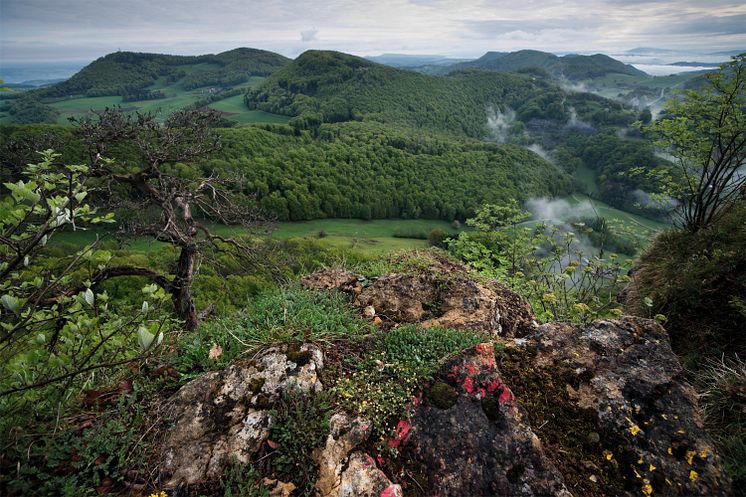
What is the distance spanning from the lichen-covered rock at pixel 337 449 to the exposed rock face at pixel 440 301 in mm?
2209

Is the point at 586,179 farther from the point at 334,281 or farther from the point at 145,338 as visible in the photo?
the point at 145,338

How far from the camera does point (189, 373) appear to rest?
4367mm

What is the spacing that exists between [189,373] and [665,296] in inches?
370

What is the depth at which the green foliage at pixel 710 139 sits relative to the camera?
29.7 feet

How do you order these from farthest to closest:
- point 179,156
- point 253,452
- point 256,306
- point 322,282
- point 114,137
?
point 179,156 → point 114,137 → point 322,282 → point 256,306 → point 253,452

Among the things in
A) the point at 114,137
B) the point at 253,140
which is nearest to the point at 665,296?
the point at 114,137

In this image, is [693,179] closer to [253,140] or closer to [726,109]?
[726,109]

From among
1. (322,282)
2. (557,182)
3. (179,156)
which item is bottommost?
(557,182)

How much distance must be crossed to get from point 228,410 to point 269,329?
1.23 metres

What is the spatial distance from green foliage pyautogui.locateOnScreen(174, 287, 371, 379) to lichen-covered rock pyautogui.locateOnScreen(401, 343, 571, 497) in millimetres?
1504

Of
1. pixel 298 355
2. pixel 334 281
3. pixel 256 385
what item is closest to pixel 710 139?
pixel 334 281

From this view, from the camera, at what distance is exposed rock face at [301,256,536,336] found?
5.94 meters

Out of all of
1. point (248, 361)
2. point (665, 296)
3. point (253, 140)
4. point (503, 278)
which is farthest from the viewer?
point (253, 140)

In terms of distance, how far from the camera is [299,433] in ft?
11.7
